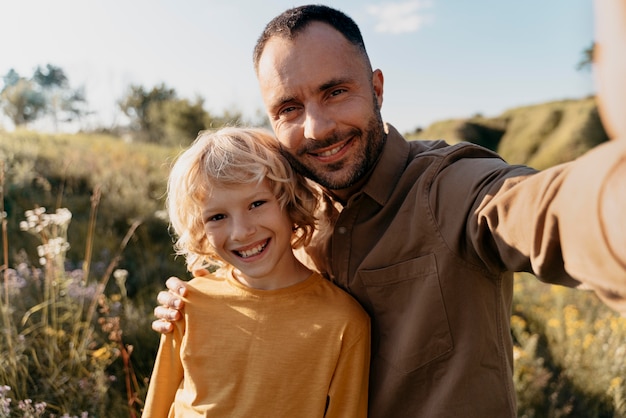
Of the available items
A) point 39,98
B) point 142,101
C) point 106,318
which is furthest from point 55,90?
point 142,101

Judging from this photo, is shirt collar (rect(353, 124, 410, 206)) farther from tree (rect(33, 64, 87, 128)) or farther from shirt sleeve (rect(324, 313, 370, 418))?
tree (rect(33, 64, 87, 128))

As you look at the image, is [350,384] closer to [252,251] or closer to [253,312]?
[253,312]

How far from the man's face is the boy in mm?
155

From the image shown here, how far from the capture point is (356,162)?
7.29 ft

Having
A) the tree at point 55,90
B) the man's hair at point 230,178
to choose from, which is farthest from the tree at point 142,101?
the man's hair at point 230,178

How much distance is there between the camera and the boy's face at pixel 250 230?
84.0 inches

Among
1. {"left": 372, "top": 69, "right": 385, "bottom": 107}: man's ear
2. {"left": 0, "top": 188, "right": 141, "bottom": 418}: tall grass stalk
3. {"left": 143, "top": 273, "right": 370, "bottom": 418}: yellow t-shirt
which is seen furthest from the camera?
{"left": 0, "top": 188, "right": 141, "bottom": 418}: tall grass stalk

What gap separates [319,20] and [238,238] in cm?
98

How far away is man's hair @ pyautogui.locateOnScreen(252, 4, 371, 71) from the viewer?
2240 millimetres

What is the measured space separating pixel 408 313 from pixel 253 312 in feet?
1.98

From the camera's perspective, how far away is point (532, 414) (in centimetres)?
360

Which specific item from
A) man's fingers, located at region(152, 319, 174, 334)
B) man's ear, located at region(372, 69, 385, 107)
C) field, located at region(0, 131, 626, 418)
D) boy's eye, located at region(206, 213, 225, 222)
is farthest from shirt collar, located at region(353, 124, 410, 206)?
field, located at region(0, 131, 626, 418)

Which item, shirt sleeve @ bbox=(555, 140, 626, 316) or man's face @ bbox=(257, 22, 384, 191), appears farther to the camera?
man's face @ bbox=(257, 22, 384, 191)

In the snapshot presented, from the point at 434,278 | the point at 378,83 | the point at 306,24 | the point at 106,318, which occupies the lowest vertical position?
the point at 106,318
